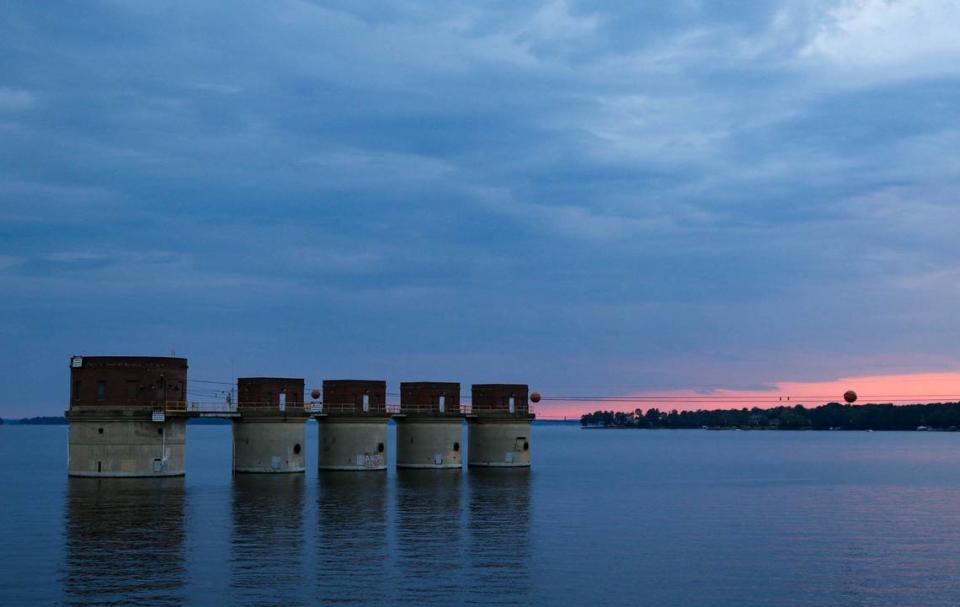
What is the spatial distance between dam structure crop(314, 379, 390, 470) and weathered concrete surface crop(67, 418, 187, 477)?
14.8m

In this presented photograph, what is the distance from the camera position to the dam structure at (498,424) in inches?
3989

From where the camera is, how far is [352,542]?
52.2 metres

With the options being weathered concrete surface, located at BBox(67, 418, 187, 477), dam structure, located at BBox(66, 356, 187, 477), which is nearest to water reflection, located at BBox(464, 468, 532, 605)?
weathered concrete surface, located at BBox(67, 418, 187, 477)

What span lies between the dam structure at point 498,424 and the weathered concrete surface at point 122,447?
29031mm

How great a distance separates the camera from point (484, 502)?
72.1 meters

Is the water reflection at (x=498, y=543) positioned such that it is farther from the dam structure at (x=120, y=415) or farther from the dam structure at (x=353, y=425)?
the dam structure at (x=120, y=415)

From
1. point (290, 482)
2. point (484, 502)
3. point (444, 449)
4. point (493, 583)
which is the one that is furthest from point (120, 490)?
point (493, 583)

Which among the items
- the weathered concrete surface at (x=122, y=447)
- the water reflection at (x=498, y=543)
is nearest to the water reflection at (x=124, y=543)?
the weathered concrete surface at (x=122, y=447)

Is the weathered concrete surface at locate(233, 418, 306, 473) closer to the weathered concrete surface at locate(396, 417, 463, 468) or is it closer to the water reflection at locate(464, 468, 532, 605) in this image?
the weathered concrete surface at locate(396, 417, 463, 468)

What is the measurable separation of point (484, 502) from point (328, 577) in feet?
99.3

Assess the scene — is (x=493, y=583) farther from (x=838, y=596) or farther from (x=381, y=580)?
(x=838, y=596)

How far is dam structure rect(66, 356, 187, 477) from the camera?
7994 centimetres

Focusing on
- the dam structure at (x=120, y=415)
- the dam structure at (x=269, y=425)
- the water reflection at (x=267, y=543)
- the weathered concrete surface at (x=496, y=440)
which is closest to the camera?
the water reflection at (x=267, y=543)

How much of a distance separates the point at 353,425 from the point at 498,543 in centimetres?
4340
